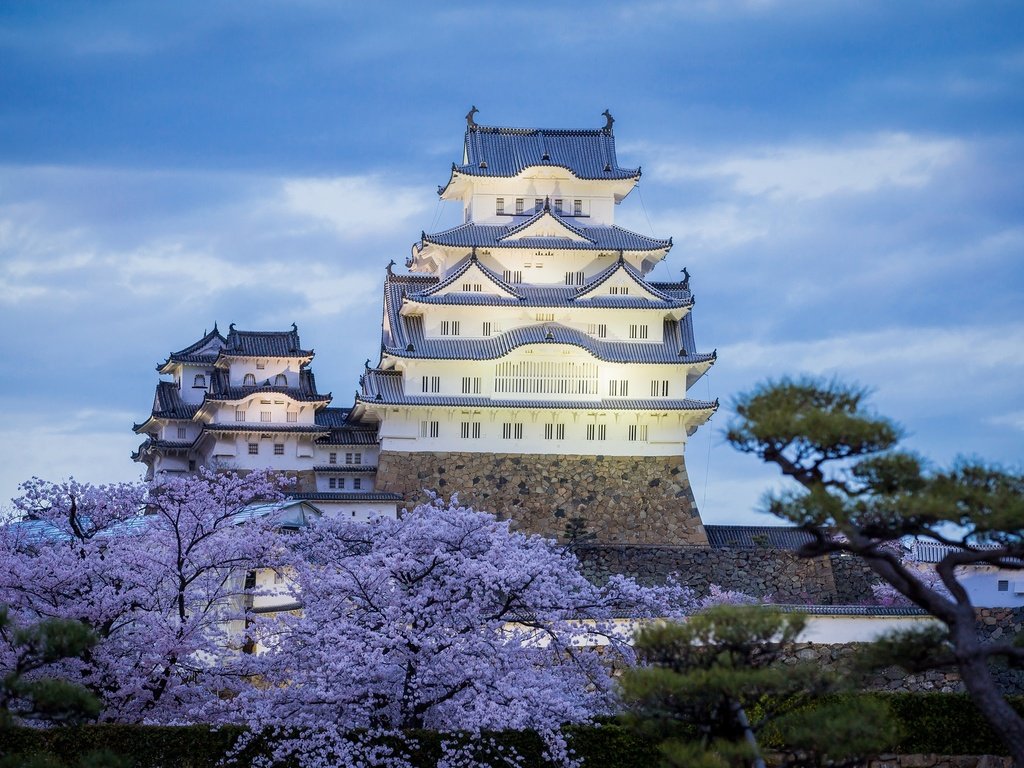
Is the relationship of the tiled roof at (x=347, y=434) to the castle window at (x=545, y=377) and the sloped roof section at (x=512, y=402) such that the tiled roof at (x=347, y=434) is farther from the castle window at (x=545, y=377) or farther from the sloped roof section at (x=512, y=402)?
the castle window at (x=545, y=377)

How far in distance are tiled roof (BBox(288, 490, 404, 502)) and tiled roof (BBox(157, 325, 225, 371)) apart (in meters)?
10.5

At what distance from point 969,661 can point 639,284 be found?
36013 mm

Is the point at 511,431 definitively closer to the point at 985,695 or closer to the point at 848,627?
the point at 848,627

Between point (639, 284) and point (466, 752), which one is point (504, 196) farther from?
point (466, 752)

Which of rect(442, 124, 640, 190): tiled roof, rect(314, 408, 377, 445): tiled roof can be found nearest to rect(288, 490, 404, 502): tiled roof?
rect(314, 408, 377, 445): tiled roof

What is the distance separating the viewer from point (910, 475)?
18.8m

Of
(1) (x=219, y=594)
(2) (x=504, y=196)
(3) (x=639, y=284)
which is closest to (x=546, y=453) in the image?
(3) (x=639, y=284)

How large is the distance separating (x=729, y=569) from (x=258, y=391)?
16.3 m

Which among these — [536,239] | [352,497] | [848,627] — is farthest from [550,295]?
[848,627]

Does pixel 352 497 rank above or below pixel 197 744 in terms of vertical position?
above

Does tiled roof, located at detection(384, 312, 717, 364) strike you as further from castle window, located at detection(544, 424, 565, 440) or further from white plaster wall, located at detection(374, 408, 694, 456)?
castle window, located at detection(544, 424, 565, 440)

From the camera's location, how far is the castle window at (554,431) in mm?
52250

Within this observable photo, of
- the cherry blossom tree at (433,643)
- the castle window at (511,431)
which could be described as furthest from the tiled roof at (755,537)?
the cherry blossom tree at (433,643)

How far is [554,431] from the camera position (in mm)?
52312
